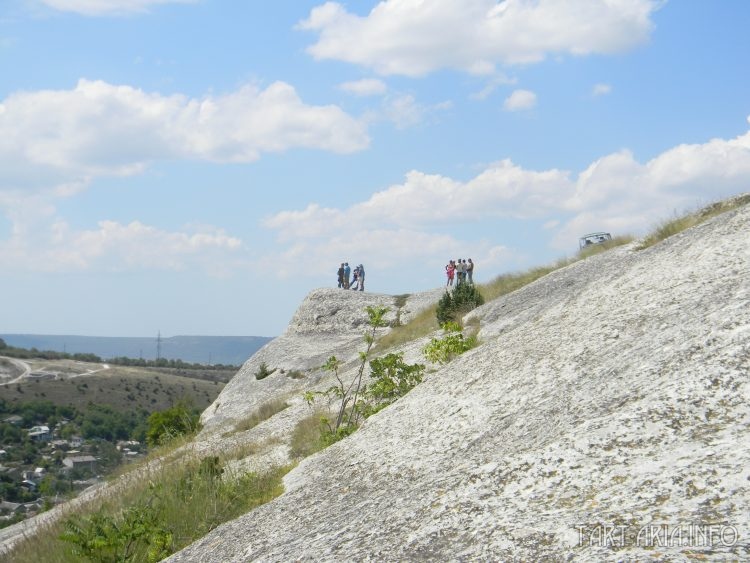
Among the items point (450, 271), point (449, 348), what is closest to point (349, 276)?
point (450, 271)

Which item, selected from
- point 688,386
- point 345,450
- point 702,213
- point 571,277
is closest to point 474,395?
point 345,450

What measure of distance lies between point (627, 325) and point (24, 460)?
6110 centimetres

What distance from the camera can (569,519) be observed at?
14.2 feet

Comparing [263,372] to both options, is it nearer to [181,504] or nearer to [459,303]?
[459,303]

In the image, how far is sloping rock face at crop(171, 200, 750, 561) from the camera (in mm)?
4160

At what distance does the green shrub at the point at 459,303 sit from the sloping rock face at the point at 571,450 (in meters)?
11.1

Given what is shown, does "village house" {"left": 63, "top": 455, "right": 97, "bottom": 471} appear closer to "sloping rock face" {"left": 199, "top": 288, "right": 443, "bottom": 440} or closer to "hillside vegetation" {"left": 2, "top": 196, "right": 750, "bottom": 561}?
"sloping rock face" {"left": 199, "top": 288, "right": 443, "bottom": 440}

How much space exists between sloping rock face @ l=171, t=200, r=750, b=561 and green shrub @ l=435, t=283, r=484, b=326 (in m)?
11.1

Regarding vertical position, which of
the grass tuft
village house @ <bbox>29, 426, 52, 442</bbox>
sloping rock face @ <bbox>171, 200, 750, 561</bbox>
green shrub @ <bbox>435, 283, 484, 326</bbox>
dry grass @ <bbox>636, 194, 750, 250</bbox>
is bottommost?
village house @ <bbox>29, 426, 52, 442</bbox>

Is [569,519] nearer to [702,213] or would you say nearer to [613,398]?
[613,398]

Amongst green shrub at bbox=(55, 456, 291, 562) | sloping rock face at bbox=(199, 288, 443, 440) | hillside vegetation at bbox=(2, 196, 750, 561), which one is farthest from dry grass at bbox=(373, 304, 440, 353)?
green shrub at bbox=(55, 456, 291, 562)

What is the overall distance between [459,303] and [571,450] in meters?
16.7

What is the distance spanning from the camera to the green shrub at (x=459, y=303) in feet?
70.7

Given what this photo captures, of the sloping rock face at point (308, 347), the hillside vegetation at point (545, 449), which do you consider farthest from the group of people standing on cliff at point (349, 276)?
the hillside vegetation at point (545, 449)
